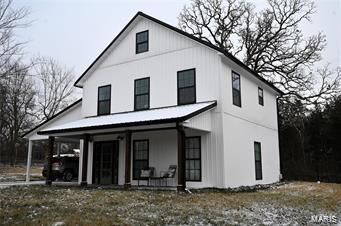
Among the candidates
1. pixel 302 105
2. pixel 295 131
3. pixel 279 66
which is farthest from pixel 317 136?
pixel 279 66

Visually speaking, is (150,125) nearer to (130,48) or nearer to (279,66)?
(130,48)

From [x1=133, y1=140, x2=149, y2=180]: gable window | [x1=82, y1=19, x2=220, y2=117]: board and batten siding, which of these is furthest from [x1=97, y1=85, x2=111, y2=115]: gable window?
[x1=133, y1=140, x2=149, y2=180]: gable window

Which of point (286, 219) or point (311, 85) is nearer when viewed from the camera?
point (286, 219)

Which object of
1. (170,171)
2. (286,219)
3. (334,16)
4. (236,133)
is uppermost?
(334,16)

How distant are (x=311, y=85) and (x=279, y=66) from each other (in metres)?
3.15

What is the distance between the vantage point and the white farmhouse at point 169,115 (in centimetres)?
1362

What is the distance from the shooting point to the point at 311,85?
26.3 m

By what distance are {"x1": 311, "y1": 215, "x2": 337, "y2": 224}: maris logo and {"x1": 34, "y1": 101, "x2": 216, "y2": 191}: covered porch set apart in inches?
189

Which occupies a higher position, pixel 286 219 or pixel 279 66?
pixel 279 66

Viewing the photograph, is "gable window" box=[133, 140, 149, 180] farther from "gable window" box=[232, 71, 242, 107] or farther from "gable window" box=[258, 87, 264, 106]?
"gable window" box=[258, 87, 264, 106]

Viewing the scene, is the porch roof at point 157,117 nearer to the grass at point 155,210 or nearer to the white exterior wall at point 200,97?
the white exterior wall at point 200,97

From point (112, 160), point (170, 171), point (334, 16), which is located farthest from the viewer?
point (112, 160)

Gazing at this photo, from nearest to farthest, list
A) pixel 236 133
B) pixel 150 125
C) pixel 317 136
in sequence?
pixel 150 125 → pixel 236 133 → pixel 317 136

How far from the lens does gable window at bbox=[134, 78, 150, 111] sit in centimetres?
1612
